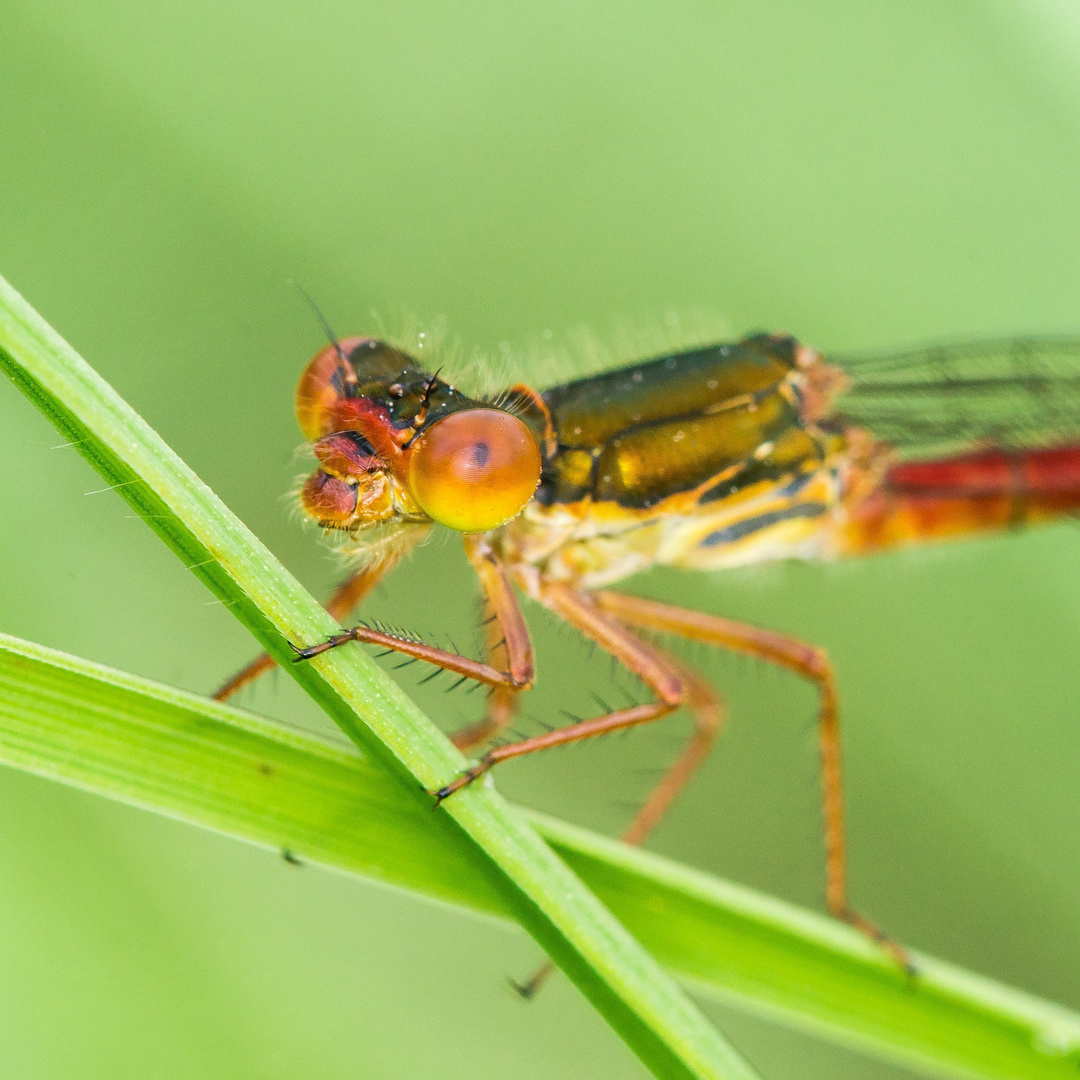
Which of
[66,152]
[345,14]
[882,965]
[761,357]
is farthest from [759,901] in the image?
[345,14]

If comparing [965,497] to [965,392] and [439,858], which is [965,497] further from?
[439,858]

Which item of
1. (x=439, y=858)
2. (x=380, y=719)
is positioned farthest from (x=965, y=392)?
(x=380, y=719)

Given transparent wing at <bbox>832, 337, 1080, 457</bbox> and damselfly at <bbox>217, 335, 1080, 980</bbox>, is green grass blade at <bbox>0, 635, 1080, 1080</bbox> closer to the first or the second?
damselfly at <bbox>217, 335, 1080, 980</bbox>

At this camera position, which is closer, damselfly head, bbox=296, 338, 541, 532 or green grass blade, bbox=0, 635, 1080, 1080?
green grass blade, bbox=0, 635, 1080, 1080

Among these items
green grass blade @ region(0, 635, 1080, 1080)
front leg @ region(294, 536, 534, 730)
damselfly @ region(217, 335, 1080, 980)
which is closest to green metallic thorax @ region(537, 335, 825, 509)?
damselfly @ region(217, 335, 1080, 980)

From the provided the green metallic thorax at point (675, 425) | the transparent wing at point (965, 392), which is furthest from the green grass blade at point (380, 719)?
the transparent wing at point (965, 392)

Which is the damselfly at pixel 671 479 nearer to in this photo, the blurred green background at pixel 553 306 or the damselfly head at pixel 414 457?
the damselfly head at pixel 414 457
